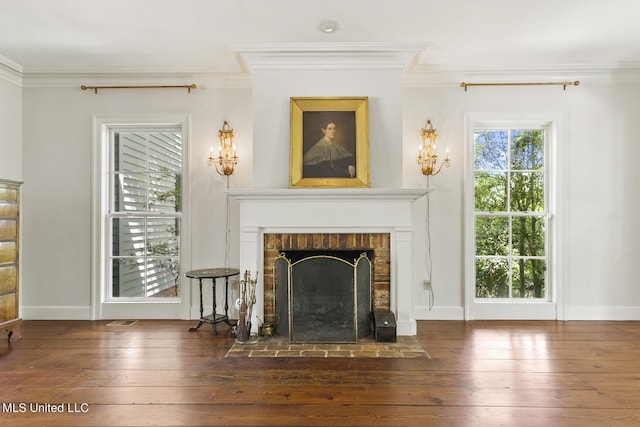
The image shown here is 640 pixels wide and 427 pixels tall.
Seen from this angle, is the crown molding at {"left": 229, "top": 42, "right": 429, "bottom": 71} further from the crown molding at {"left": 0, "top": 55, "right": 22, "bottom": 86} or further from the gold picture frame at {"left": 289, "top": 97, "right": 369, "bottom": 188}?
the crown molding at {"left": 0, "top": 55, "right": 22, "bottom": 86}

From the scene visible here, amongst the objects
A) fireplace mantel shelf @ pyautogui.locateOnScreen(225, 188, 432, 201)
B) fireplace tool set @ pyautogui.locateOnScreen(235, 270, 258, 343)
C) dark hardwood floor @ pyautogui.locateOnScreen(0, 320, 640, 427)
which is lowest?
dark hardwood floor @ pyautogui.locateOnScreen(0, 320, 640, 427)

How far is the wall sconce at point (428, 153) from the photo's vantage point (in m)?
3.87

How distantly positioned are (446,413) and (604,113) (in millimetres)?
3563

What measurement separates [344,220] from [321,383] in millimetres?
1402

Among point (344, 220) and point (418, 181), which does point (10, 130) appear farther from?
point (418, 181)

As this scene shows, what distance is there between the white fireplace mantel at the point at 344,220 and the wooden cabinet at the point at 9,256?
180 centimetres

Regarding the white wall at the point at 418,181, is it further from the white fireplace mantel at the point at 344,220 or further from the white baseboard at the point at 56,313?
the white fireplace mantel at the point at 344,220

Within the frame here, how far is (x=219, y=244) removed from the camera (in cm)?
396

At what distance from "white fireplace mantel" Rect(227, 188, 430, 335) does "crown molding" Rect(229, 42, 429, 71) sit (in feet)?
3.90

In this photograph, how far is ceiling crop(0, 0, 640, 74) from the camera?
281 cm

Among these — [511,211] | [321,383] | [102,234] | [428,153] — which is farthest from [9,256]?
[511,211]

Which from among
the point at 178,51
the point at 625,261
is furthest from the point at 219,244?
the point at 625,261

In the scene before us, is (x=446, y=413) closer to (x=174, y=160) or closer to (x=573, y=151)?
(x=573, y=151)

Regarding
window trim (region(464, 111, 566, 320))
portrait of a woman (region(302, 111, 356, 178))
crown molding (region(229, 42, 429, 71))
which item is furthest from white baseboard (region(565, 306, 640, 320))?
crown molding (region(229, 42, 429, 71))
